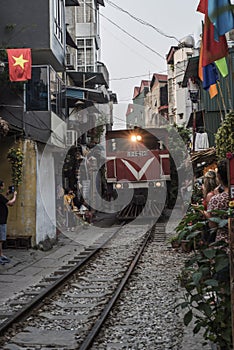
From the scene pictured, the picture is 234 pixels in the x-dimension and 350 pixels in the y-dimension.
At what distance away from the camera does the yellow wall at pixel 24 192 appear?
1491cm

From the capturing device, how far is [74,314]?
784 centimetres

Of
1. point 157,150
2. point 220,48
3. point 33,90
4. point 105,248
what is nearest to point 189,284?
point 220,48

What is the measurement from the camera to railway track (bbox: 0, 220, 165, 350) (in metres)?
6.53

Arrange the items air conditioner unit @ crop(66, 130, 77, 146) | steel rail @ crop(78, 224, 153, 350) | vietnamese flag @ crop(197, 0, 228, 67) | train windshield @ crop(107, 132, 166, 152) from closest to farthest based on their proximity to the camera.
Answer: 1. steel rail @ crop(78, 224, 153, 350)
2. vietnamese flag @ crop(197, 0, 228, 67)
3. train windshield @ crop(107, 132, 166, 152)
4. air conditioner unit @ crop(66, 130, 77, 146)

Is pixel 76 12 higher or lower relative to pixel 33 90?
higher

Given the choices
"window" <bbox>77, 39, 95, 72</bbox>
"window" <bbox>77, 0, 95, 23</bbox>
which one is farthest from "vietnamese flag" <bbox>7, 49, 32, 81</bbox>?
"window" <bbox>77, 0, 95, 23</bbox>

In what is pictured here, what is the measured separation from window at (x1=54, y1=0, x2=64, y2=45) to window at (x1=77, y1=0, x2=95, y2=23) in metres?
17.1

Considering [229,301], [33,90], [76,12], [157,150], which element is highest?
[76,12]

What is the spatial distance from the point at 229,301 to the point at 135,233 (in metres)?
14.8

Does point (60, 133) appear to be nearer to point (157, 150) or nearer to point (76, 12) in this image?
point (157, 150)

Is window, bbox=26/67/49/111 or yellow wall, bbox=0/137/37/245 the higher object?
window, bbox=26/67/49/111

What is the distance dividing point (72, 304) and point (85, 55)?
103ft

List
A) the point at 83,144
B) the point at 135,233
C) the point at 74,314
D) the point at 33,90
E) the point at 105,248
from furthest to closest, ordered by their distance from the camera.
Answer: the point at 83,144 < the point at 135,233 < the point at 33,90 < the point at 105,248 < the point at 74,314

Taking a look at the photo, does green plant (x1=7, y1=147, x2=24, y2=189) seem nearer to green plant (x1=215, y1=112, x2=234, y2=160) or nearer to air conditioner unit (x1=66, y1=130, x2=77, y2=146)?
green plant (x1=215, y1=112, x2=234, y2=160)
